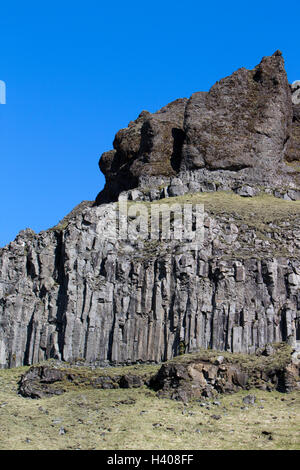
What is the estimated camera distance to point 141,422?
4822 cm

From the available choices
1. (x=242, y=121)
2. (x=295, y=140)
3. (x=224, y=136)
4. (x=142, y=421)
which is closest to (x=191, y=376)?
(x=142, y=421)

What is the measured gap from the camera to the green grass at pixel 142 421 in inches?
1785

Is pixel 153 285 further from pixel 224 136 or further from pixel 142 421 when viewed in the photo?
pixel 224 136

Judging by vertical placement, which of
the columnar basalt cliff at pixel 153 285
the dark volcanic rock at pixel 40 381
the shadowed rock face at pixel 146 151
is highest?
the shadowed rock face at pixel 146 151

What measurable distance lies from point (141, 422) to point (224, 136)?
40.3 meters

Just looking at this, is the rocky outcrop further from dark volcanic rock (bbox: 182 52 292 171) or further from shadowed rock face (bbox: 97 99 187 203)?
shadowed rock face (bbox: 97 99 187 203)

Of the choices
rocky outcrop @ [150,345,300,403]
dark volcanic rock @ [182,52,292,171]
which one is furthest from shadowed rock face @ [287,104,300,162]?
rocky outcrop @ [150,345,300,403]

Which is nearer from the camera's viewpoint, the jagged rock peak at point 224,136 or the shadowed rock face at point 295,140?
the jagged rock peak at point 224,136

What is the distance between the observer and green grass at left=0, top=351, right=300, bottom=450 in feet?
149

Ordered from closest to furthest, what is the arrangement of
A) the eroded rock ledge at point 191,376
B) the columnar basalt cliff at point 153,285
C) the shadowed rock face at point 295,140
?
the eroded rock ledge at point 191,376
the columnar basalt cliff at point 153,285
the shadowed rock face at point 295,140

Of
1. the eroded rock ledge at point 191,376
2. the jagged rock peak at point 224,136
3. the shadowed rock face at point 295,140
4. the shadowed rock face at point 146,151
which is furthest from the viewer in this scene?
the shadowed rock face at point 295,140

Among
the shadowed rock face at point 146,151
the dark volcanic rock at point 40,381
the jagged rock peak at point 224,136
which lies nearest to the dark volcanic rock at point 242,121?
the jagged rock peak at point 224,136

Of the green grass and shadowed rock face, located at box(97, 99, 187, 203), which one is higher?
shadowed rock face, located at box(97, 99, 187, 203)

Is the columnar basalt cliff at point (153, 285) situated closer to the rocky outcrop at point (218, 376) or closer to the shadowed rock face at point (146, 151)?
the rocky outcrop at point (218, 376)
